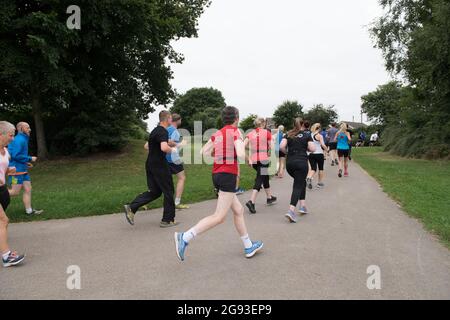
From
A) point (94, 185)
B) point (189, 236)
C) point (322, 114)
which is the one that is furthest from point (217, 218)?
point (322, 114)

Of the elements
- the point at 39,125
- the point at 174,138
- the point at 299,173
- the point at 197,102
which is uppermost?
the point at 197,102

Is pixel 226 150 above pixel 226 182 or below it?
above

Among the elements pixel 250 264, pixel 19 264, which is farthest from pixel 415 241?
pixel 19 264

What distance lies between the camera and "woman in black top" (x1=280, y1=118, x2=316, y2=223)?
7.08 metres

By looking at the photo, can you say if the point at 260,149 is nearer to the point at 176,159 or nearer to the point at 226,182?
the point at 176,159

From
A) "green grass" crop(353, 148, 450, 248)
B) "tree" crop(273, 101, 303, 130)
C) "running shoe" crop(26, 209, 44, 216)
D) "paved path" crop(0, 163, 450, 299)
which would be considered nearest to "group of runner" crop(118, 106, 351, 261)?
"paved path" crop(0, 163, 450, 299)

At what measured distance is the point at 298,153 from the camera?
723cm

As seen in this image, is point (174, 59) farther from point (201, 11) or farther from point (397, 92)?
point (397, 92)

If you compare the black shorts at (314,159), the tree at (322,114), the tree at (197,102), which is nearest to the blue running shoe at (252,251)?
the black shorts at (314,159)

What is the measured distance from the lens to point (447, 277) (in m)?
4.17

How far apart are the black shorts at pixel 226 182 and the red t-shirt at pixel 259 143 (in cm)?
341

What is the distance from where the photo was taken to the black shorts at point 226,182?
486cm

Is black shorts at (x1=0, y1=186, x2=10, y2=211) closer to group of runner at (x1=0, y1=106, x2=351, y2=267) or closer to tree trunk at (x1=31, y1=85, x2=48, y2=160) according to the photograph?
group of runner at (x1=0, y1=106, x2=351, y2=267)

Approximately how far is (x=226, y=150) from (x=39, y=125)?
17250 millimetres
